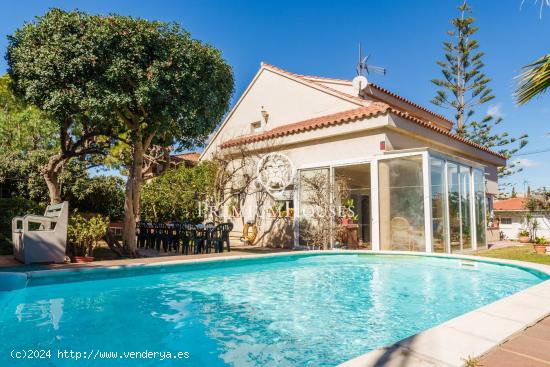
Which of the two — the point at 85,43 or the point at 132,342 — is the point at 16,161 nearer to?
the point at 85,43

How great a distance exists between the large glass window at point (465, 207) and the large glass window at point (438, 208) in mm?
1421

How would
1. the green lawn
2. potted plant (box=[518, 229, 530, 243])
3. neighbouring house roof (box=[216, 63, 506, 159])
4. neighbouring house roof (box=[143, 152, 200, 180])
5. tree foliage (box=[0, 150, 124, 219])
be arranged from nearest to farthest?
the green lawn → neighbouring house roof (box=[216, 63, 506, 159]) → neighbouring house roof (box=[143, 152, 200, 180]) → tree foliage (box=[0, 150, 124, 219]) → potted plant (box=[518, 229, 530, 243])

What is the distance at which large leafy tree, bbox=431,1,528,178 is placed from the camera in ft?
78.5

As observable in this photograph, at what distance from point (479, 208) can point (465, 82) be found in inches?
622

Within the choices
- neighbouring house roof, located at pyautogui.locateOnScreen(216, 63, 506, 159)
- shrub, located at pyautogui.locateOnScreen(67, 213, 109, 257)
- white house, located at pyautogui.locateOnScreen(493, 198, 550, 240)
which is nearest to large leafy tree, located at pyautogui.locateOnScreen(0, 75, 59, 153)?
neighbouring house roof, located at pyautogui.locateOnScreen(216, 63, 506, 159)

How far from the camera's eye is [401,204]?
10.3 m

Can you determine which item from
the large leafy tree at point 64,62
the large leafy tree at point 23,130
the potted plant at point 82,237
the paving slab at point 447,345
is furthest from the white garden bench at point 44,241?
the large leafy tree at point 23,130

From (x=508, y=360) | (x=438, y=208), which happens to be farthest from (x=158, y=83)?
(x=438, y=208)

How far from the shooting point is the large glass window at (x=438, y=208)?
33.0 feet

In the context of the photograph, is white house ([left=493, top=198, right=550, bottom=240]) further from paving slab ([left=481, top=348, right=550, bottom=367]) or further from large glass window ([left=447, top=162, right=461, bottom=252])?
paving slab ([left=481, top=348, right=550, bottom=367])

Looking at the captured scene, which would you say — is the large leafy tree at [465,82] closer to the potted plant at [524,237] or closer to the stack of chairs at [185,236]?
the potted plant at [524,237]

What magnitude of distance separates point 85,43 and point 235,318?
6105 mm

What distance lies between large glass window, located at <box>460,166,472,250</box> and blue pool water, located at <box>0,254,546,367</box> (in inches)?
128

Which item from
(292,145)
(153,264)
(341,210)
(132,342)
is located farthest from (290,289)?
(292,145)
